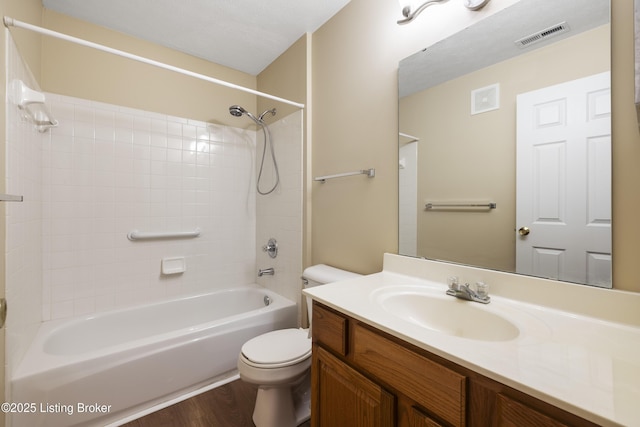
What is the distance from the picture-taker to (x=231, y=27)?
1.87 m

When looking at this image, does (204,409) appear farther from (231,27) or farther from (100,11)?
(100,11)

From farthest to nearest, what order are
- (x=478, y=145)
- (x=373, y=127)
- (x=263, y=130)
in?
(x=263, y=130)
(x=373, y=127)
(x=478, y=145)

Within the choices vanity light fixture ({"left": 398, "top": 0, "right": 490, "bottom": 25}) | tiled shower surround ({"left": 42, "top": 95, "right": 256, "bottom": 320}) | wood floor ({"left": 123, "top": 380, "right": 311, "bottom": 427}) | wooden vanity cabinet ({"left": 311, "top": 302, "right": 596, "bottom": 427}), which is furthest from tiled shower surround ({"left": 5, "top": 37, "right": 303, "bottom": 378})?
wooden vanity cabinet ({"left": 311, "top": 302, "right": 596, "bottom": 427})

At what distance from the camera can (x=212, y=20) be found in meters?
1.80

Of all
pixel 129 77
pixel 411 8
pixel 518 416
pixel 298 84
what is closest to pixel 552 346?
pixel 518 416

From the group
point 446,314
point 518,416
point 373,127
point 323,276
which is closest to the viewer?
point 518,416

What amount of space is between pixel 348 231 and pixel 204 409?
1333 millimetres

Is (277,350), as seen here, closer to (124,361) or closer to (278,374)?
(278,374)

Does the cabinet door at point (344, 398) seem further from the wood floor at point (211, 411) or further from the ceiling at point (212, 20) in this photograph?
the ceiling at point (212, 20)

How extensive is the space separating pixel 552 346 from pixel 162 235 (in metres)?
2.32

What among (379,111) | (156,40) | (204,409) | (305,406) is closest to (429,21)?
(379,111)

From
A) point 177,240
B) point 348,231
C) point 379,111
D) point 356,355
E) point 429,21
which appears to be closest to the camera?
point 356,355

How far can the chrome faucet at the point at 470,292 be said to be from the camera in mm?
979

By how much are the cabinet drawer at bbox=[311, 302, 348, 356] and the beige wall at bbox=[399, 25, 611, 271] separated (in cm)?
58
